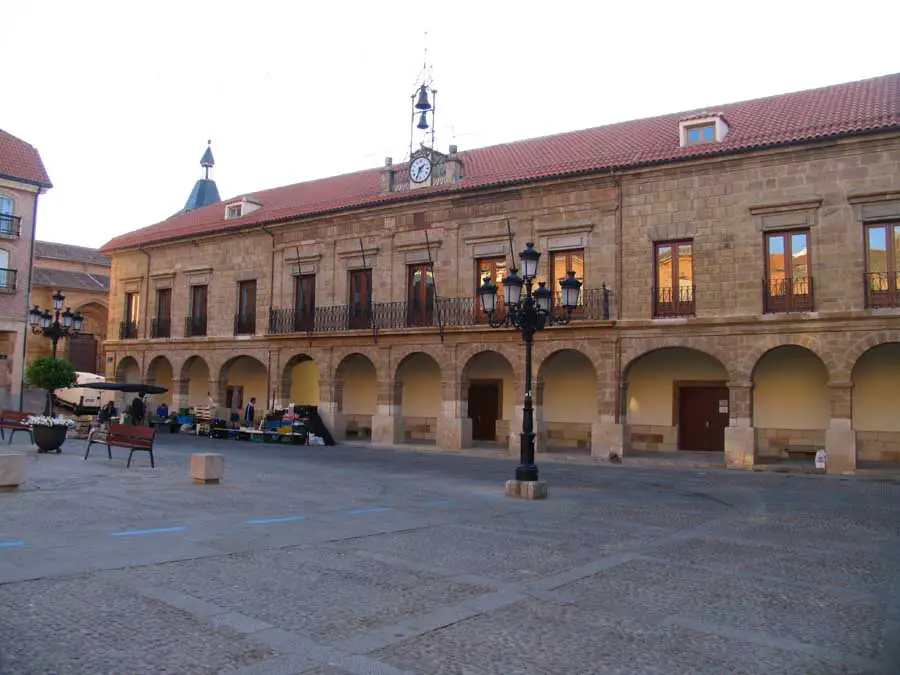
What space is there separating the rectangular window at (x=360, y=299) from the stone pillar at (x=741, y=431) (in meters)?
12.3

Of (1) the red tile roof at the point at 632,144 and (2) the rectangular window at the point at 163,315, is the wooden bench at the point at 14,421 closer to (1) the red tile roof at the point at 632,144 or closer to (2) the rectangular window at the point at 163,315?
(1) the red tile roof at the point at 632,144

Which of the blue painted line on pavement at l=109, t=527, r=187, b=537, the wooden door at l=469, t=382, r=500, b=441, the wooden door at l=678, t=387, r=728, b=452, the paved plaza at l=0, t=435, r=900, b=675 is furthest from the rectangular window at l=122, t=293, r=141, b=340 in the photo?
the blue painted line on pavement at l=109, t=527, r=187, b=537

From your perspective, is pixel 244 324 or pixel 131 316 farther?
pixel 131 316

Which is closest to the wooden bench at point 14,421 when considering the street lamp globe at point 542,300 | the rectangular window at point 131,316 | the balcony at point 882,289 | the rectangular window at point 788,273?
the street lamp globe at point 542,300

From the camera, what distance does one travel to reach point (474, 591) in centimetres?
638

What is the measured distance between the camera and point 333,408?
27.0 meters

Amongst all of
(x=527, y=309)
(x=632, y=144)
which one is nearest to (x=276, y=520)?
(x=527, y=309)

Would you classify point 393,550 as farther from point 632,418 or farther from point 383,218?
point 383,218

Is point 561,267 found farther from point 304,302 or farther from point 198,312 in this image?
point 198,312

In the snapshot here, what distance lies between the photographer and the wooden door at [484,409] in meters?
26.7

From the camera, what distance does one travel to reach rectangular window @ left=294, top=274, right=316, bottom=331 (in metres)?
28.1

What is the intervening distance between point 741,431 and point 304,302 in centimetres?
1607

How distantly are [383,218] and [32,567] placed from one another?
68.4 ft

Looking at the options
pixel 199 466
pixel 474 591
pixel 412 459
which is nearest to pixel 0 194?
pixel 412 459
